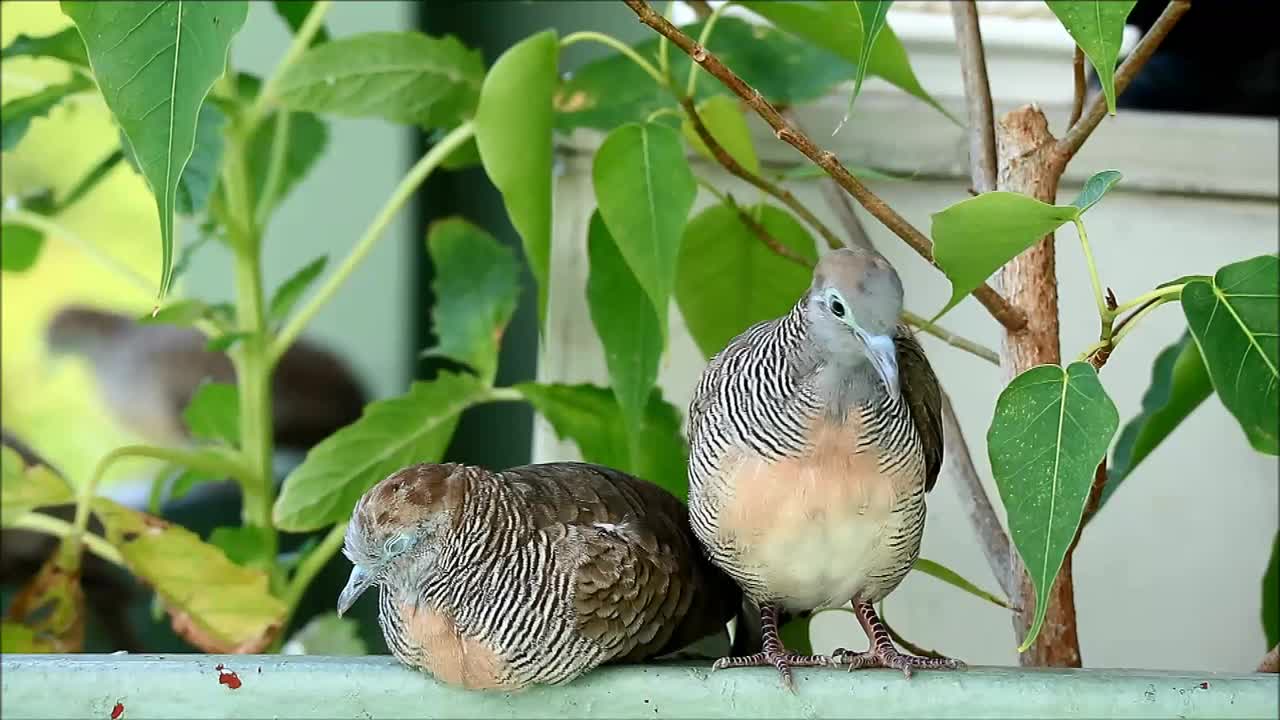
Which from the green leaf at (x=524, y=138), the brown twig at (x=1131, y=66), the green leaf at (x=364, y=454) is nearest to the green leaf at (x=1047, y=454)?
the brown twig at (x=1131, y=66)

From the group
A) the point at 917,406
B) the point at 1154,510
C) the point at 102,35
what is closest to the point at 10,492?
the point at 102,35

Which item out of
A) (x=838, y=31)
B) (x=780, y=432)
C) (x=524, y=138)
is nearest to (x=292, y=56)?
(x=524, y=138)

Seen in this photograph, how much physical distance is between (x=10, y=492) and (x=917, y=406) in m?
0.59

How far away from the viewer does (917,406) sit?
55 centimetres

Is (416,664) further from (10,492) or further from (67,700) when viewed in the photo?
(10,492)

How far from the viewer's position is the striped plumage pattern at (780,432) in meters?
0.50

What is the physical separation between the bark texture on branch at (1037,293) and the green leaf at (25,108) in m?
0.61

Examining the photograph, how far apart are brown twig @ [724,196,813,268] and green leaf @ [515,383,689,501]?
0.48 ft

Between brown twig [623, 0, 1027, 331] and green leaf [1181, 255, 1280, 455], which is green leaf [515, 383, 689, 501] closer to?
brown twig [623, 0, 1027, 331]

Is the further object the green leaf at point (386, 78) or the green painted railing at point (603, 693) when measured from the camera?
the green leaf at point (386, 78)

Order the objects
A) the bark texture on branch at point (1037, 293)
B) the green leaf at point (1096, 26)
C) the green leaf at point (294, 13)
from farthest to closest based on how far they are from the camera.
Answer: the green leaf at point (294, 13) → the bark texture on branch at point (1037, 293) → the green leaf at point (1096, 26)

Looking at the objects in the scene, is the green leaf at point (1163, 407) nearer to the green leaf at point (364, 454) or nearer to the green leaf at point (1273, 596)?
the green leaf at point (1273, 596)

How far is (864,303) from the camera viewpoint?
0.46 metres

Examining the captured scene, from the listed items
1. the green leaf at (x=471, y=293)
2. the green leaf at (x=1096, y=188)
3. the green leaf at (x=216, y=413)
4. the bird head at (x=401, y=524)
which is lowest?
the green leaf at (x=216, y=413)
